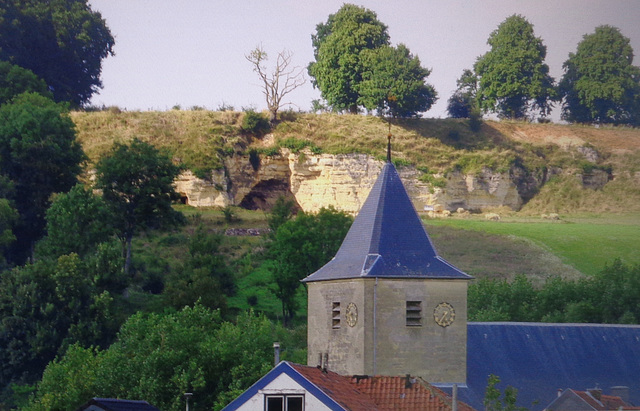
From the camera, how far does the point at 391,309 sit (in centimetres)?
3095

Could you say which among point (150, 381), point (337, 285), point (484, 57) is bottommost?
point (150, 381)

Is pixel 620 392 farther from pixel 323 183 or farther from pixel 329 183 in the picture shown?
pixel 323 183

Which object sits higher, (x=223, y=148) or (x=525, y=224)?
(x=223, y=148)

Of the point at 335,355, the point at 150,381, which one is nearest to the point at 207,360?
the point at 150,381

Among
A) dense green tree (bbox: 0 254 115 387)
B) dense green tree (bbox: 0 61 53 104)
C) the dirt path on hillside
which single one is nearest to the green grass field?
the dirt path on hillside

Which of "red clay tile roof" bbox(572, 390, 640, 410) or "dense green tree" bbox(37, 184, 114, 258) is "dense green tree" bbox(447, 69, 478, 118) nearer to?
"dense green tree" bbox(37, 184, 114, 258)

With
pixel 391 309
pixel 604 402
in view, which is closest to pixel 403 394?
pixel 391 309

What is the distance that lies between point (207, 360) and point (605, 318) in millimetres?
18212

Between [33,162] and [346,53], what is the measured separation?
34333 mm

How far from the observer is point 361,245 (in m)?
32.3

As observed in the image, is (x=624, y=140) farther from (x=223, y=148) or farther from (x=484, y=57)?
(x=223, y=148)

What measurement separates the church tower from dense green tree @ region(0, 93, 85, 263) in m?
28.2

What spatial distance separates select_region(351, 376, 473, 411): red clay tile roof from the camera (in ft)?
→ 89.9

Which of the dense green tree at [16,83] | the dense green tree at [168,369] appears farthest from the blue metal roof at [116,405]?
the dense green tree at [16,83]
